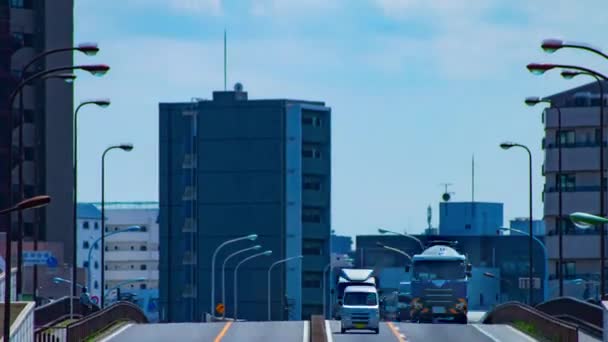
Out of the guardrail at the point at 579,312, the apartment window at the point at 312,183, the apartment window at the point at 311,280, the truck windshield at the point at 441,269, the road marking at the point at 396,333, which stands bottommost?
the apartment window at the point at 311,280

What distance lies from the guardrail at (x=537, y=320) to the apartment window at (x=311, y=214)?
8094 cm

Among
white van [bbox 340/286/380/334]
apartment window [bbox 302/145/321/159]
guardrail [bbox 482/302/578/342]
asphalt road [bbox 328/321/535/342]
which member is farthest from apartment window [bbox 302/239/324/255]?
white van [bbox 340/286/380/334]

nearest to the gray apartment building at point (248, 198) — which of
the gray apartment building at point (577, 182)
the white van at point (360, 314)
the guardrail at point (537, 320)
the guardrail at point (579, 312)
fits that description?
the gray apartment building at point (577, 182)

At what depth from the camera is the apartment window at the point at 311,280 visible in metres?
160

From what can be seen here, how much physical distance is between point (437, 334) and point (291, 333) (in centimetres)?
535

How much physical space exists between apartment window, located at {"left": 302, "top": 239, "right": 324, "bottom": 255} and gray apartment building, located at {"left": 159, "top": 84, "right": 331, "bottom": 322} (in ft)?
2.97

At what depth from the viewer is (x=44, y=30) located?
109 m

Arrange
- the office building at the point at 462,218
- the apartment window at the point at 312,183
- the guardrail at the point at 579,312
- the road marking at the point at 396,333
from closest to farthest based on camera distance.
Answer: the guardrail at the point at 579,312
the road marking at the point at 396,333
the apartment window at the point at 312,183
the office building at the point at 462,218

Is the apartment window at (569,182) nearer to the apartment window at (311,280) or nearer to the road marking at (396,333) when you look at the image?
the apartment window at (311,280)

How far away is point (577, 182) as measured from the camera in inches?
4688

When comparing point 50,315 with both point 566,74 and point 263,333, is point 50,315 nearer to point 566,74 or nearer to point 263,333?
point 263,333

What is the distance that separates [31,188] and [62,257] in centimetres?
551

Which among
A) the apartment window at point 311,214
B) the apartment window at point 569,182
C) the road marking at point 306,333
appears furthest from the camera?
the apartment window at point 311,214

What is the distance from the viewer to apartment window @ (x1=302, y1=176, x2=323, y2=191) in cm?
15888
